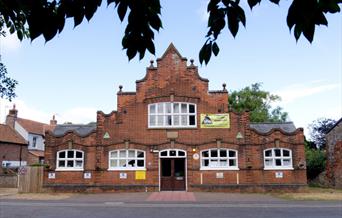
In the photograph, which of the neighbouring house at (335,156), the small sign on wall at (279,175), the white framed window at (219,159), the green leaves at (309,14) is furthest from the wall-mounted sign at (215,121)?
the green leaves at (309,14)

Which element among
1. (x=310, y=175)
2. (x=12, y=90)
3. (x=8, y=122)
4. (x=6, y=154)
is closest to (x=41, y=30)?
→ (x=12, y=90)

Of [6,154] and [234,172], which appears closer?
[234,172]

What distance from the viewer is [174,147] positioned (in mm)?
29422

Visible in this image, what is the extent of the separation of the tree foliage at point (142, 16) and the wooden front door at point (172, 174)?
26.7 meters

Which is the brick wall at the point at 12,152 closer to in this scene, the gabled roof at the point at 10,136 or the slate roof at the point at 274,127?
the gabled roof at the point at 10,136

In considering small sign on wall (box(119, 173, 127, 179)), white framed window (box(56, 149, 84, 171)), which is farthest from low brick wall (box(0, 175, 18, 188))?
small sign on wall (box(119, 173, 127, 179))

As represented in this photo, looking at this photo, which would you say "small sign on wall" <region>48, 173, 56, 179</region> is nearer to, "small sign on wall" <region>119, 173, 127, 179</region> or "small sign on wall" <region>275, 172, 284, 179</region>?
"small sign on wall" <region>119, 173, 127, 179</region>

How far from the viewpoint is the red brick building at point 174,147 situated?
95.0ft

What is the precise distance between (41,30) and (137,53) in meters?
0.72

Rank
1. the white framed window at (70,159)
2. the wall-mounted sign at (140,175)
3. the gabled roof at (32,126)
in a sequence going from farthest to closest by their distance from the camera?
the gabled roof at (32,126) → the white framed window at (70,159) → the wall-mounted sign at (140,175)

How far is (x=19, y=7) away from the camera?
2764mm

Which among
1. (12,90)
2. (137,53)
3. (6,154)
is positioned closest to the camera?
(137,53)

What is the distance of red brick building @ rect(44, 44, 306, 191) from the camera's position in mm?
28969

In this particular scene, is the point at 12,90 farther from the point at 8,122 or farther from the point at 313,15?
the point at 8,122
